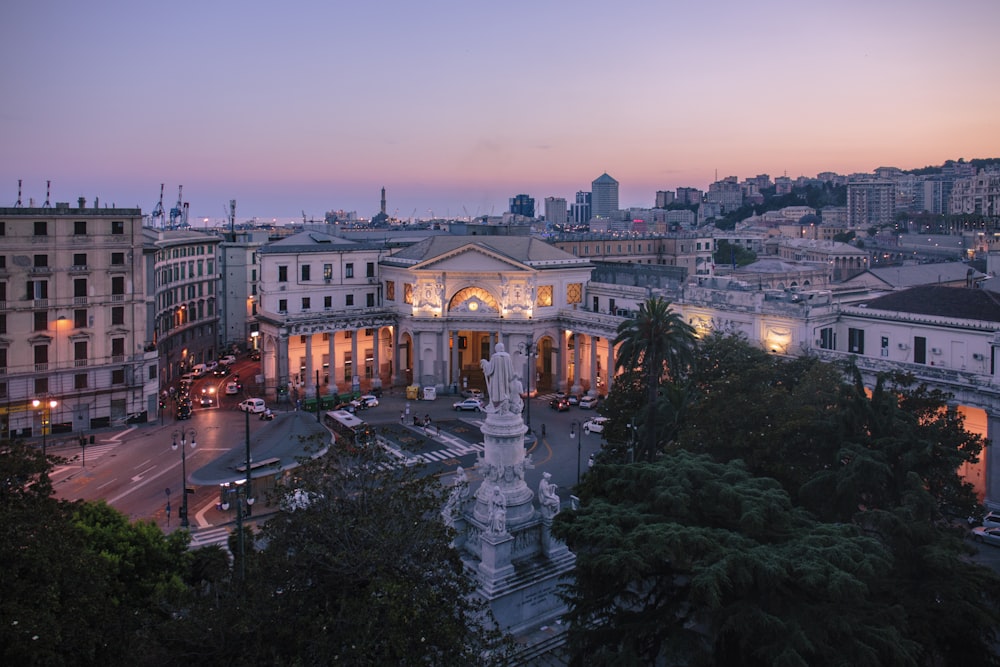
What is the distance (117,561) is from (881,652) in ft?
79.0

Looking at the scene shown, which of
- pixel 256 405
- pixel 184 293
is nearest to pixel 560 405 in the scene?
pixel 256 405

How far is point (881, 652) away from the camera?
67.5 ft

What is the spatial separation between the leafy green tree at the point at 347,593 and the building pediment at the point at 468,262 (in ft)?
196

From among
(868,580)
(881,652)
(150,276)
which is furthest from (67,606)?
(150,276)

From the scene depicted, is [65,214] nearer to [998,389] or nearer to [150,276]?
[150,276]

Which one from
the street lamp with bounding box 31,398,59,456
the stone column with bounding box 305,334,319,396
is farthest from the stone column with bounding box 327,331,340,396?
the street lamp with bounding box 31,398,59,456

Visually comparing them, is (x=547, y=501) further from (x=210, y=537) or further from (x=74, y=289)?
(x=74, y=289)

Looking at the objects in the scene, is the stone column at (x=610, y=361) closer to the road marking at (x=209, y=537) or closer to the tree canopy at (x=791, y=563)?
the tree canopy at (x=791, y=563)

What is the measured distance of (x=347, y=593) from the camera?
1886 cm

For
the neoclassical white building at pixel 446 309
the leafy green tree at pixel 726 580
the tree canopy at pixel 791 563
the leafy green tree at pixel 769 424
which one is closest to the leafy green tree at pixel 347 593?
the leafy green tree at pixel 726 580

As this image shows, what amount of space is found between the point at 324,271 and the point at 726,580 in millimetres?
68971

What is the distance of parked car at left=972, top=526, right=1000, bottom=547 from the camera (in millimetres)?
41188

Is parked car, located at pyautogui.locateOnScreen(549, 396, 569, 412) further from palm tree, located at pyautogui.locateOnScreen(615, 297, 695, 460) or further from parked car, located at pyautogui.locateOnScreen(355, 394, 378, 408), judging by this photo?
palm tree, located at pyautogui.locateOnScreen(615, 297, 695, 460)

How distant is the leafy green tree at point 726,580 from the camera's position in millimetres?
20516
